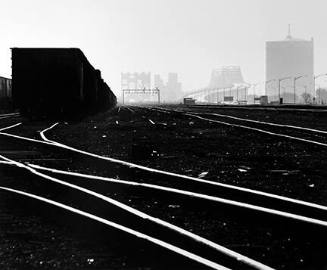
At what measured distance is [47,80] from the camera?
27.7 metres

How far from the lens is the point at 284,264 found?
3.93 metres

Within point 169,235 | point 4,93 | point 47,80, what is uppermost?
point 47,80

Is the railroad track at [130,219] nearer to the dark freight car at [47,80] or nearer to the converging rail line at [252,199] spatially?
the converging rail line at [252,199]

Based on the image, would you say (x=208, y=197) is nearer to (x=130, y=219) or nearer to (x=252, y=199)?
(x=252, y=199)

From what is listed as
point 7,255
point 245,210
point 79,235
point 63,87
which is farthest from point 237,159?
point 63,87

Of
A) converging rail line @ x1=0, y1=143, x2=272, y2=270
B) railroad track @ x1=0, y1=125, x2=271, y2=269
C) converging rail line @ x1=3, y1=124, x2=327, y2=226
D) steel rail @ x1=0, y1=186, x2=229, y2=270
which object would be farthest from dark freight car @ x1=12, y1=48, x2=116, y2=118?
converging rail line @ x1=0, y1=143, x2=272, y2=270

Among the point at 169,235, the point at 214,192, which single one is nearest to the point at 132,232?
the point at 169,235

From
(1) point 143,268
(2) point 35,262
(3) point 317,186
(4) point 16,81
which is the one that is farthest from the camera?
(4) point 16,81

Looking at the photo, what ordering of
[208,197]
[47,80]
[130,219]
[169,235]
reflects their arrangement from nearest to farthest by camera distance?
1. [169,235]
2. [130,219]
3. [208,197]
4. [47,80]

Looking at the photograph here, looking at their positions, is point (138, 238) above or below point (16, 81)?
below

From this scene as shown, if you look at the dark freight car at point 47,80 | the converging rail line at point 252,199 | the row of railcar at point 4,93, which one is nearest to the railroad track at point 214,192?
the converging rail line at point 252,199

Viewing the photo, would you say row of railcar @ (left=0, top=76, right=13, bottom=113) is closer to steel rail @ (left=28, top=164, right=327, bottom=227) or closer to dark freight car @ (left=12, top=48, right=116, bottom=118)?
dark freight car @ (left=12, top=48, right=116, bottom=118)

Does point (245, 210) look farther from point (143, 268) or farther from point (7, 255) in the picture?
point (7, 255)

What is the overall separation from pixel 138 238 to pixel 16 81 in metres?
24.8
